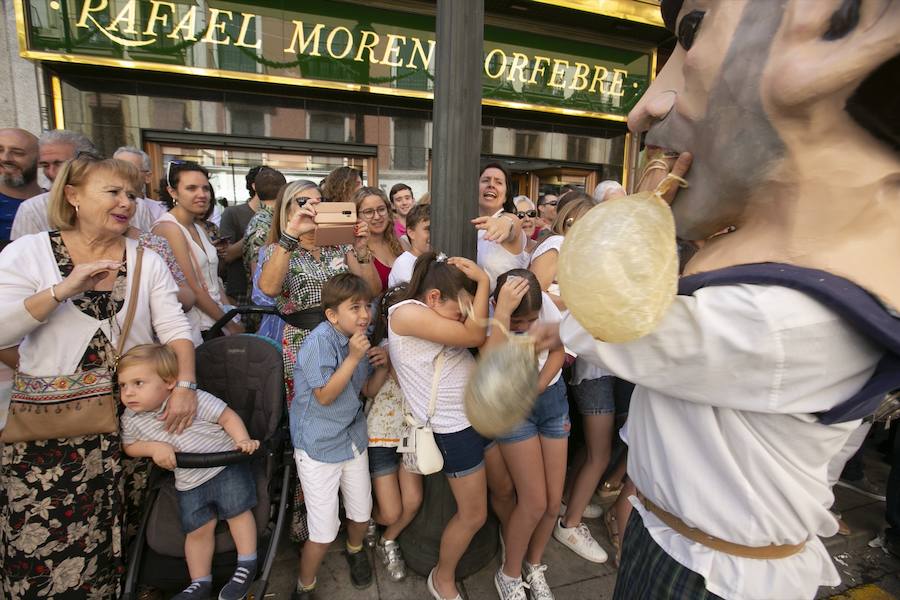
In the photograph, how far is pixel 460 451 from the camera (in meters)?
2.07

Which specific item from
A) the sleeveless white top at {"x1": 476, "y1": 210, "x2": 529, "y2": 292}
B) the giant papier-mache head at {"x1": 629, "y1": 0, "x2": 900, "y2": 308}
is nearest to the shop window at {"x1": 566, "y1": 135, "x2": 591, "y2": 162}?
the sleeveless white top at {"x1": 476, "y1": 210, "x2": 529, "y2": 292}

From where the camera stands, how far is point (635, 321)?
77cm

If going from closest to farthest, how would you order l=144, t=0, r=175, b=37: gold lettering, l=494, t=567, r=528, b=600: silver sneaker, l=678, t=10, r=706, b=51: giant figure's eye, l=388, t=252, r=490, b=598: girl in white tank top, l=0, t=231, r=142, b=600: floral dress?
l=678, t=10, r=706, b=51: giant figure's eye
l=0, t=231, r=142, b=600: floral dress
l=388, t=252, r=490, b=598: girl in white tank top
l=494, t=567, r=528, b=600: silver sneaker
l=144, t=0, r=175, b=37: gold lettering

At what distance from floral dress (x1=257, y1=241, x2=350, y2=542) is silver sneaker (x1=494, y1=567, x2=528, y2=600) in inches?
43.3

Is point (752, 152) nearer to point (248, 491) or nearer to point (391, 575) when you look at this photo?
point (248, 491)

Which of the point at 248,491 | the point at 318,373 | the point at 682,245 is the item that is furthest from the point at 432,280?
the point at 248,491

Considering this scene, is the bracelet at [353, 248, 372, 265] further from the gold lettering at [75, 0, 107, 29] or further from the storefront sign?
the gold lettering at [75, 0, 107, 29]

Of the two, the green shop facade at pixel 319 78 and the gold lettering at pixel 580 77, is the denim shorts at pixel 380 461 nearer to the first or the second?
the green shop facade at pixel 319 78

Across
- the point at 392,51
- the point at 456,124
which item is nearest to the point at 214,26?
the point at 392,51

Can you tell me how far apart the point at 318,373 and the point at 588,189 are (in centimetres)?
846

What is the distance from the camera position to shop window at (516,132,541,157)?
28.2 feet

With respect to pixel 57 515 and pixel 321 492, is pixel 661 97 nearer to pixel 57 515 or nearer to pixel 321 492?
pixel 321 492

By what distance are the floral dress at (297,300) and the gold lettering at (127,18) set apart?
5.75 meters

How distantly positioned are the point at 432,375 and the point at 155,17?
6.99 meters
